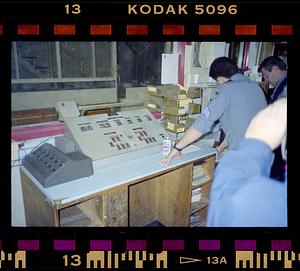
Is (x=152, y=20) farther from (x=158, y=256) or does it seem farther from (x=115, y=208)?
(x=158, y=256)

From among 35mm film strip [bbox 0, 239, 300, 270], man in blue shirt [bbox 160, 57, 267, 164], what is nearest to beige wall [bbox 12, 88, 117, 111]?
man in blue shirt [bbox 160, 57, 267, 164]

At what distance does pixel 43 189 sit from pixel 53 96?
1.47ft

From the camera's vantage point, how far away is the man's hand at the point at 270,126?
2.99 feet


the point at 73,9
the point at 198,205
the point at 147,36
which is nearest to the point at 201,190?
the point at 198,205

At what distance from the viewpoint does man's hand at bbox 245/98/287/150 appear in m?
0.91

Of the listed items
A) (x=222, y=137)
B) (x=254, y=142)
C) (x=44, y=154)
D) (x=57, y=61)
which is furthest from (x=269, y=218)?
(x=57, y=61)

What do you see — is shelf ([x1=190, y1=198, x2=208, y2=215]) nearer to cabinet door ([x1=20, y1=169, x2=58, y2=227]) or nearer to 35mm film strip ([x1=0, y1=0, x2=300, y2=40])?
cabinet door ([x1=20, y1=169, x2=58, y2=227])

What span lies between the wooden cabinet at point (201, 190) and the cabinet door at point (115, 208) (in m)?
0.59

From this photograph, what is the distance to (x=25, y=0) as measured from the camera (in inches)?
39.8

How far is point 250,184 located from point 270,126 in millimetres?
229

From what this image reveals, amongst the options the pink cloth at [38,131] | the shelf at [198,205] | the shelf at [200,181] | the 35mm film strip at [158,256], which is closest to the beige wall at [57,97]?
the pink cloth at [38,131]

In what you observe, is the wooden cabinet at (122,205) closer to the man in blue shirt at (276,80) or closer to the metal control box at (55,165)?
the metal control box at (55,165)

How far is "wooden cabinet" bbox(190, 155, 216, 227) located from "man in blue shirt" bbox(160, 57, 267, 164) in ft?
1.09

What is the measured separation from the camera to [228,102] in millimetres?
1435
